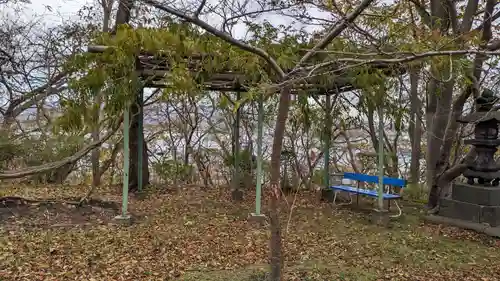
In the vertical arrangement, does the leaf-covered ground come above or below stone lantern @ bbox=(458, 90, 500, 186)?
below

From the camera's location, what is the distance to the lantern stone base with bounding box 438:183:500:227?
5.32m

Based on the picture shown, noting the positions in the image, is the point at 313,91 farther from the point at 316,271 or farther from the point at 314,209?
the point at 316,271

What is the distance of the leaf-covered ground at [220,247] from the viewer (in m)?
3.79

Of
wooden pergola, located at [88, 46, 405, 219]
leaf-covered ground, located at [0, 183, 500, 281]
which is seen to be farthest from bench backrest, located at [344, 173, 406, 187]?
wooden pergola, located at [88, 46, 405, 219]

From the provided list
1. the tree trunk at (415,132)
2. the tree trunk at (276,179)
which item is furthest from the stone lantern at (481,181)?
the tree trunk at (276,179)

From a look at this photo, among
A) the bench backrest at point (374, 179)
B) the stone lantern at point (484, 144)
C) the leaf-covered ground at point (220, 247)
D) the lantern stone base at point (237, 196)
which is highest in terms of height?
the stone lantern at point (484, 144)

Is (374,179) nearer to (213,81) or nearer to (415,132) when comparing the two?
(213,81)

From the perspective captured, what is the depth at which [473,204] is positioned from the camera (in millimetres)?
5488

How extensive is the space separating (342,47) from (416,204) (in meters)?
3.37

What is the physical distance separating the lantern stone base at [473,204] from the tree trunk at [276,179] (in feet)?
11.4

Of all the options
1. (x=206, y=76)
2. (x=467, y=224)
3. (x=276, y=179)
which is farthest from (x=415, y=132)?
(x=276, y=179)

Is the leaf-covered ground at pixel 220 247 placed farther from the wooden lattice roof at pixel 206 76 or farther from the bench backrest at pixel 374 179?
the wooden lattice roof at pixel 206 76

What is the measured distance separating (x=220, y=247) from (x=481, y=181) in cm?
360

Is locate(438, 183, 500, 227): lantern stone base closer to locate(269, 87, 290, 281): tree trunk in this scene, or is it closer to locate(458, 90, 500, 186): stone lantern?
locate(458, 90, 500, 186): stone lantern
